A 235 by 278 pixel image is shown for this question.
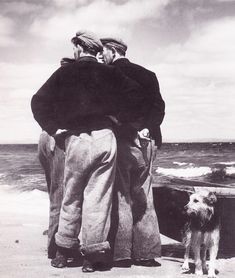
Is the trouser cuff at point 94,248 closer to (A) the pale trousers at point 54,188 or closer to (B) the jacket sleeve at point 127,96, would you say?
(A) the pale trousers at point 54,188

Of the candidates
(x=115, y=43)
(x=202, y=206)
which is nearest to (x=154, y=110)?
(x=115, y=43)

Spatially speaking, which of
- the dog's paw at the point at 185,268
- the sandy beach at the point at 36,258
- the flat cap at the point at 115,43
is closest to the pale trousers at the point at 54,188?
Answer: the sandy beach at the point at 36,258

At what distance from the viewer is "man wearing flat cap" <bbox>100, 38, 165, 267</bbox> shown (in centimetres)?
471

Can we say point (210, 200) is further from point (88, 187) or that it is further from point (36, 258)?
point (36, 258)

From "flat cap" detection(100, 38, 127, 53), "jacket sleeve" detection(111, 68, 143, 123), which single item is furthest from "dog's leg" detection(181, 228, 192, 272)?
"flat cap" detection(100, 38, 127, 53)

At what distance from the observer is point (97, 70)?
4.53 metres

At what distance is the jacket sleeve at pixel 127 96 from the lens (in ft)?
15.0

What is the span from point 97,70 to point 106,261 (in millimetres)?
1672

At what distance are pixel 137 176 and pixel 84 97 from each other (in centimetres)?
95

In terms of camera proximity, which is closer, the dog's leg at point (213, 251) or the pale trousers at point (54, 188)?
the dog's leg at point (213, 251)

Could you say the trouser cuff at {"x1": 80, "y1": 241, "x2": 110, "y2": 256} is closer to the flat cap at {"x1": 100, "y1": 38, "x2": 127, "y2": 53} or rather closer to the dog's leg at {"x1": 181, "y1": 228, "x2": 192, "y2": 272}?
the dog's leg at {"x1": 181, "y1": 228, "x2": 192, "y2": 272}

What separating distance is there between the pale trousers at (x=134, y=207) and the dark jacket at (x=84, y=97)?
39cm

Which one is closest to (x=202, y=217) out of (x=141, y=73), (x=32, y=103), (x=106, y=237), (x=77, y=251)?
(x=106, y=237)

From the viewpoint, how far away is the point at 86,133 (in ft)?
14.6
